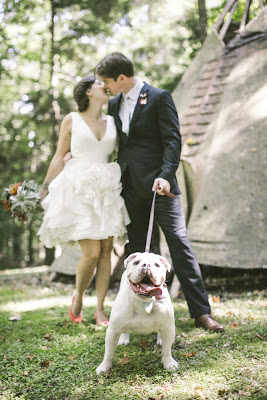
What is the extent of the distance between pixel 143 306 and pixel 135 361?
2.14 ft

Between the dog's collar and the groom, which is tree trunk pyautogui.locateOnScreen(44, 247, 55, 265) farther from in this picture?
the dog's collar

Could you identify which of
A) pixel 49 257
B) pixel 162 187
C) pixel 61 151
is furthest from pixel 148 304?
pixel 49 257

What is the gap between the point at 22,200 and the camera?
3717 millimetres

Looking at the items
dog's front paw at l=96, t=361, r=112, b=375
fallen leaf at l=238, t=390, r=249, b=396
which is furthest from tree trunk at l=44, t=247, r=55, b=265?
fallen leaf at l=238, t=390, r=249, b=396

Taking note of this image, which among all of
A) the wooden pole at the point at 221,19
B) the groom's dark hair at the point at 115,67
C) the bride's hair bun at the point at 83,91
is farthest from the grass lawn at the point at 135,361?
the wooden pole at the point at 221,19

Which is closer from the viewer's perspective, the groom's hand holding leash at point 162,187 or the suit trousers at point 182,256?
the groom's hand holding leash at point 162,187

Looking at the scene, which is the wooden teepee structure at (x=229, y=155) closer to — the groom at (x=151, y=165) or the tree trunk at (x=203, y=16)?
the groom at (x=151, y=165)

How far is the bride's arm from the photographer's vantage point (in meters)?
3.60

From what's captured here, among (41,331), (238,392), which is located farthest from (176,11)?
(238,392)

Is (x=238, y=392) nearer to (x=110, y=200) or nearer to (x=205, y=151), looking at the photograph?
(x=110, y=200)

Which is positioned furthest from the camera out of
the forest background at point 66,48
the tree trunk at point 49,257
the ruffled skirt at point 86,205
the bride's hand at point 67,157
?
the tree trunk at point 49,257

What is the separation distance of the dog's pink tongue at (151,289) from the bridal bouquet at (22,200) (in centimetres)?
189

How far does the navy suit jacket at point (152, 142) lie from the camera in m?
3.23

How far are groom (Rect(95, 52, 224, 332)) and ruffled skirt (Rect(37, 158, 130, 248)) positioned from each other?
0.12 metres
